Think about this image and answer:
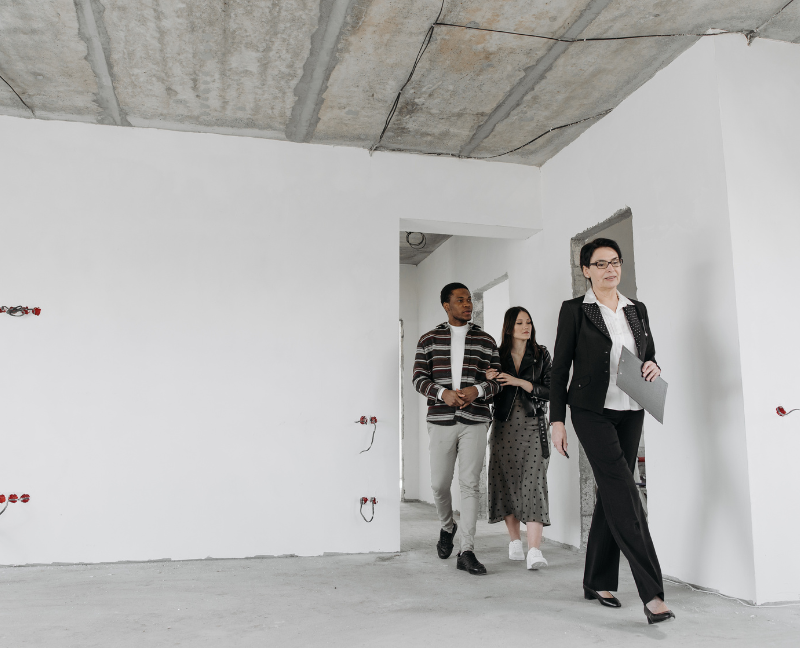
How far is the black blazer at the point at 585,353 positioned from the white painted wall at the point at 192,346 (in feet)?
5.10

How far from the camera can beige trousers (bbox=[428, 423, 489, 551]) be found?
3193mm

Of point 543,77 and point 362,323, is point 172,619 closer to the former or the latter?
point 362,323

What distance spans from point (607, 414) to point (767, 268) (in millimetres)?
1004

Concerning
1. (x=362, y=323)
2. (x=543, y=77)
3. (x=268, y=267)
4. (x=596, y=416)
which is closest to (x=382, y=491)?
(x=362, y=323)

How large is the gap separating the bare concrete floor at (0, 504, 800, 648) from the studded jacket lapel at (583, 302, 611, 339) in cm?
100

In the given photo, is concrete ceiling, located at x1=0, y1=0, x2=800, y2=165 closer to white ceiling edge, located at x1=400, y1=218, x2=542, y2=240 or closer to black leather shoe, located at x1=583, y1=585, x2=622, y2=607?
white ceiling edge, located at x1=400, y1=218, x2=542, y2=240

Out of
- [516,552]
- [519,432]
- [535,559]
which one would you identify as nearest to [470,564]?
[535,559]

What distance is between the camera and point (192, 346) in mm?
3654

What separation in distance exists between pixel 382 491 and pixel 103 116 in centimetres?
261

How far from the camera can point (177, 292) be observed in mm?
3680

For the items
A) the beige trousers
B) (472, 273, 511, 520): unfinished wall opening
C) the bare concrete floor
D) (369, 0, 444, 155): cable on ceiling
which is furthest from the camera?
(472, 273, 511, 520): unfinished wall opening

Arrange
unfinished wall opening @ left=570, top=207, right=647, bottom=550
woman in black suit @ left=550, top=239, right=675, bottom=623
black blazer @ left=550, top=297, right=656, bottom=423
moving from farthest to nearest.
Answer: unfinished wall opening @ left=570, top=207, right=647, bottom=550
black blazer @ left=550, top=297, right=656, bottom=423
woman in black suit @ left=550, top=239, right=675, bottom=623

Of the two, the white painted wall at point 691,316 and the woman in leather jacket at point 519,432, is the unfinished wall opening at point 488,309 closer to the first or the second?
the woman in leather jacket at point 519,432

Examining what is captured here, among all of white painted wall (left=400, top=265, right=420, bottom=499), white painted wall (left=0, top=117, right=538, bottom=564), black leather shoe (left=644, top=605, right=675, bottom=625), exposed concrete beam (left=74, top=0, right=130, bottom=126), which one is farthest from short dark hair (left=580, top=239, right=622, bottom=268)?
white painted wall (left=400, top=265, right=420, bottom=499)
